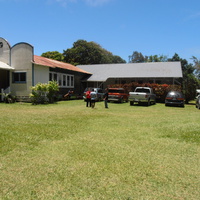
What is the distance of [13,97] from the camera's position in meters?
21.2

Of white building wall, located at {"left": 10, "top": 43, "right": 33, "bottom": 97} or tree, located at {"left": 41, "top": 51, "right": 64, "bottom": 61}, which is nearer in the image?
white building wall, located at {"left": 10, "top": 43, "right": 33, "bottom": 97}

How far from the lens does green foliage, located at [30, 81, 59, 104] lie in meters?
19.8

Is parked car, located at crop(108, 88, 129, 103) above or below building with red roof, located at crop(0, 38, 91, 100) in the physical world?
below

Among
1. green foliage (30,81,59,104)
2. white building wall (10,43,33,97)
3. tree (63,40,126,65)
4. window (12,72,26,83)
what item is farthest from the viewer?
tree (63,40,126,65)

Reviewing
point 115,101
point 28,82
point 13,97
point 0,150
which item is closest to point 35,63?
point 28,82

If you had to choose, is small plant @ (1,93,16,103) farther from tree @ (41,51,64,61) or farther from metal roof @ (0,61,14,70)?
tree @ (41,51,64,61)

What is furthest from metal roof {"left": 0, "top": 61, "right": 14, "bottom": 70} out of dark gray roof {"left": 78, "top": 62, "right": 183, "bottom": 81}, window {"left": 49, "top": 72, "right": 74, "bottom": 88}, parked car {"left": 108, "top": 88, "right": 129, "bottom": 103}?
dark gray roof {"left": 78, "top": 62, "right": 183, "bottom": 81}

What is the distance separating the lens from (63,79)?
27156 millimetres

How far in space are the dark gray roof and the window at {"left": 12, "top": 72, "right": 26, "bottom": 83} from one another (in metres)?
12.3

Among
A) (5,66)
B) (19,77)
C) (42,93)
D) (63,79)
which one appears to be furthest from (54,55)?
(42,93)

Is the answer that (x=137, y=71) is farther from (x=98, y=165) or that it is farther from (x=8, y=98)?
(x=98, y=165)

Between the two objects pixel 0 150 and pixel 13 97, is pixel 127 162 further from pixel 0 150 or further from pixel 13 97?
pixel 13 97

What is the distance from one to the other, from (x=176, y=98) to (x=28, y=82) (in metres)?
15.4

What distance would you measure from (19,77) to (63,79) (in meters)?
6.41
